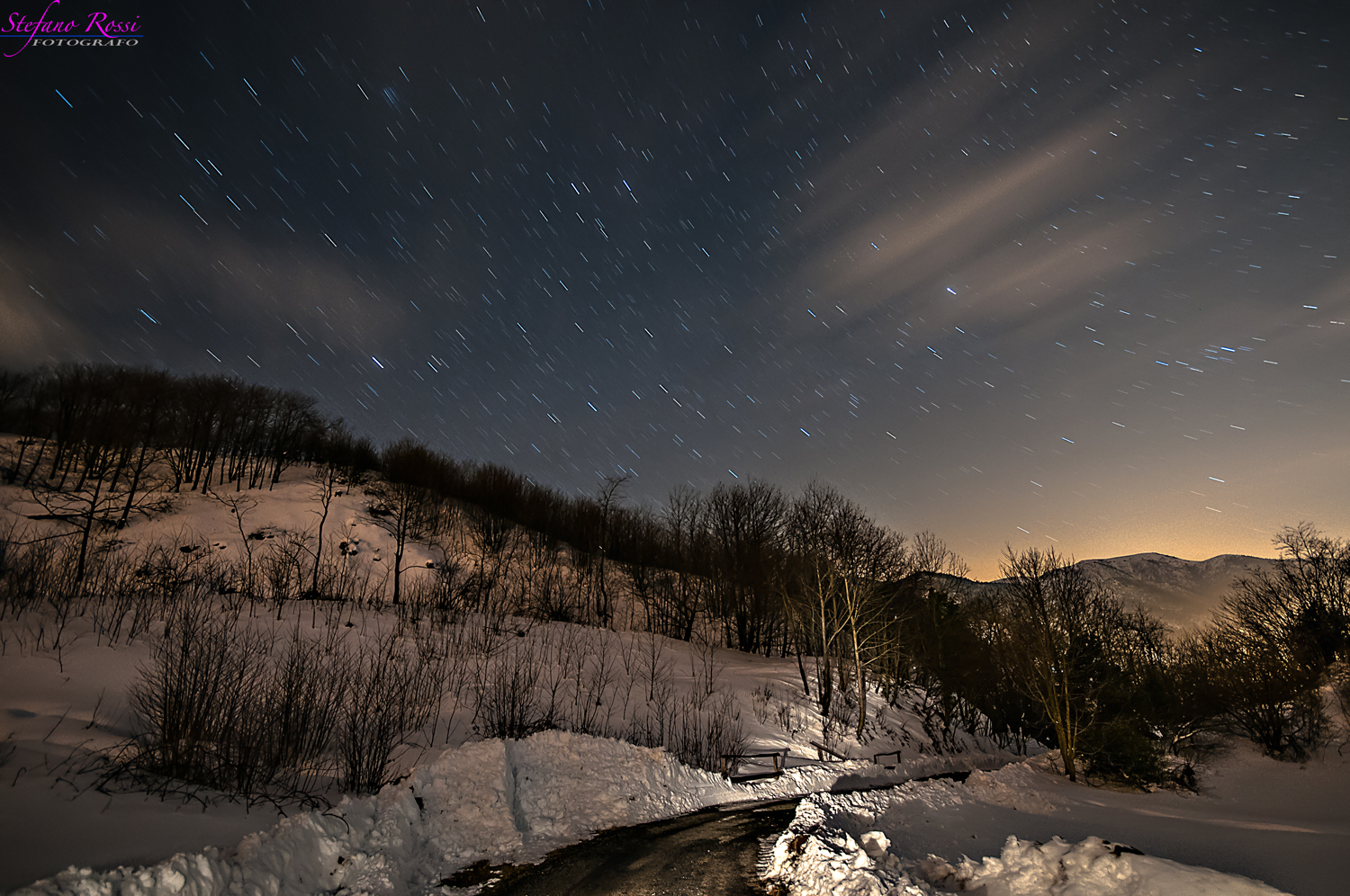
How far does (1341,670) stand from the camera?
33.5m

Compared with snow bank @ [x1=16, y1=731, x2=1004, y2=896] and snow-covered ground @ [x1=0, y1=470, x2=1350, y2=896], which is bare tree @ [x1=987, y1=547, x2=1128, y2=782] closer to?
snow-covered ground @ [x1=0, y1=470, x2=1350, y2=896]

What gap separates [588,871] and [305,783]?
552 centimetres

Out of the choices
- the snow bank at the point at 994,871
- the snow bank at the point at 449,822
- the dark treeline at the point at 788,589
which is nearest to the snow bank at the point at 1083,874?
the snow bank at the point at 994,871

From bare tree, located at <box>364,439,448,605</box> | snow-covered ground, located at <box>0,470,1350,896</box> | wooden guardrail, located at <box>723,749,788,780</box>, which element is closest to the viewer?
snow-covered ground, located at <box>0,470,1350,896</box>

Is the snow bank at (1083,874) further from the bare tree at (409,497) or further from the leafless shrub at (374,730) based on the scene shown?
the bare tree at (409,497)

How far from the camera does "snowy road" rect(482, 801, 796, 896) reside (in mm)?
8312

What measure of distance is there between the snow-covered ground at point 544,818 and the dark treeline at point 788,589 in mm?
5715

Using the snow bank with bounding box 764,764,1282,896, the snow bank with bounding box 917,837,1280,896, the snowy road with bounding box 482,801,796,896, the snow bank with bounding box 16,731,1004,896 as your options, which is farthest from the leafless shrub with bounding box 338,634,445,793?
the snow bank with bounding box 917,837,1280,896

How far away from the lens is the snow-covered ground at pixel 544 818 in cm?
638

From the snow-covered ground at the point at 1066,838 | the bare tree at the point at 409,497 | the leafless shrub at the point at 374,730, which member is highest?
the bare tree at the point at 409,497

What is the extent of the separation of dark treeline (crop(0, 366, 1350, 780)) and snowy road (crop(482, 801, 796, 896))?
1869 cm

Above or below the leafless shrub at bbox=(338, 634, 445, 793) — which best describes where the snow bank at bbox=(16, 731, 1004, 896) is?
below

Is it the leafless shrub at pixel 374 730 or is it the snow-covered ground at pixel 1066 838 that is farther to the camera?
the leafless shrub at pixel 374 730

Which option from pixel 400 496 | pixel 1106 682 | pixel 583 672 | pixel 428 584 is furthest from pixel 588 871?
pixel 400 496
